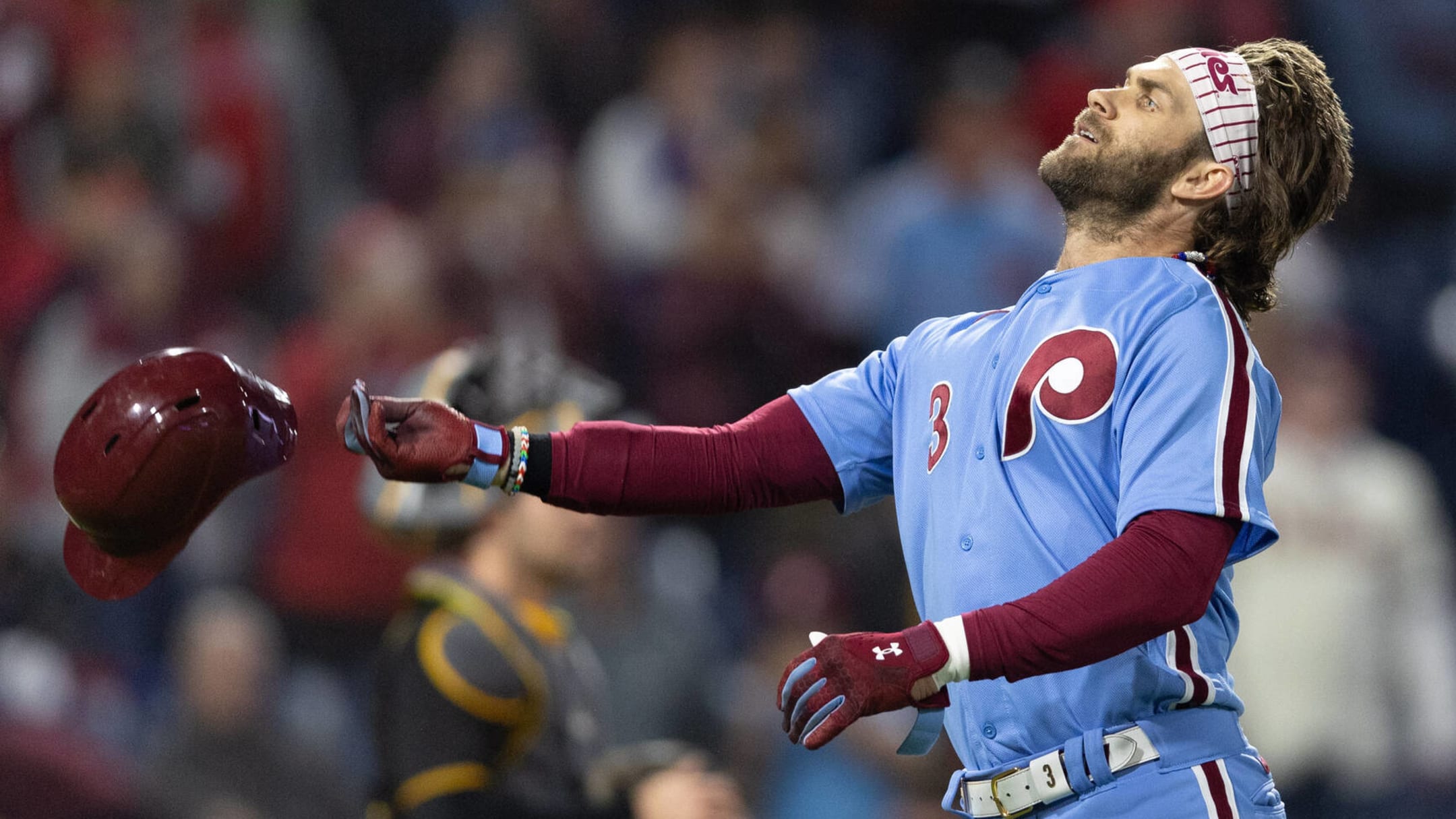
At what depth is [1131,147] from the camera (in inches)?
109

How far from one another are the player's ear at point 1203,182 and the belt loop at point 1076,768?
950mm

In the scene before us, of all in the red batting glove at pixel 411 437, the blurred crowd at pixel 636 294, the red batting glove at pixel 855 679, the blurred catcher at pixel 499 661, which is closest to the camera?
the red batting glove at pixel 855 679

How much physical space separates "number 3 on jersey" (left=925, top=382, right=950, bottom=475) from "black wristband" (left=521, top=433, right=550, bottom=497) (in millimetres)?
647

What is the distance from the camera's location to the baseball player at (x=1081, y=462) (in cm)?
225

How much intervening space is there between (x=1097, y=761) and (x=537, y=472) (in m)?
1.02

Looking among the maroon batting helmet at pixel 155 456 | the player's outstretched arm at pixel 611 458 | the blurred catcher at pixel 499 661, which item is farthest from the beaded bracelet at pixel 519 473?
the blurred catcher at pixel 499 661

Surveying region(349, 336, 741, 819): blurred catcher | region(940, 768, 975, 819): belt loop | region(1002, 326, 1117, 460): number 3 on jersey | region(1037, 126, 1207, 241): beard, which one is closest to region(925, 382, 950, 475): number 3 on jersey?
region(1002, 326, 1117, 460): number 3 on jersey

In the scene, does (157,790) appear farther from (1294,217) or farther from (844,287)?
(1294,217)

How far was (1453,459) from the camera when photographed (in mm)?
7555

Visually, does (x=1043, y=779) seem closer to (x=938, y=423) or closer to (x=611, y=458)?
(x=938, y=423)

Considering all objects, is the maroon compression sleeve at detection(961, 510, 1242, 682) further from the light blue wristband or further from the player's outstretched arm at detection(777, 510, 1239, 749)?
the light blue wristband

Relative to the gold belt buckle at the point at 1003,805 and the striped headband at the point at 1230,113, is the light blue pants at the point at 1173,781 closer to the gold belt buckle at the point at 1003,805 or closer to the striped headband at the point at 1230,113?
the gold belt buckle at the point at 1003,805

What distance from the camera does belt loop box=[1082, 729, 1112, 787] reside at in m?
2.44

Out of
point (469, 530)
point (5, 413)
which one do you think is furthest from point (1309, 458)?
point (5, 413)
